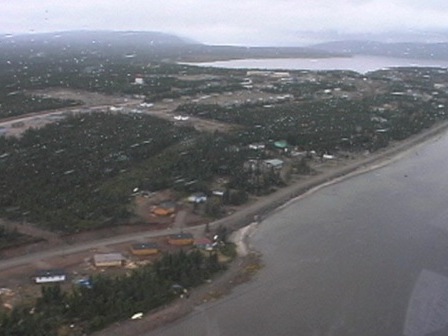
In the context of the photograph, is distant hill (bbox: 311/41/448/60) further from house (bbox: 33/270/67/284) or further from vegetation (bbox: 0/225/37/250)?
house (bbox: 33/270/67/284)

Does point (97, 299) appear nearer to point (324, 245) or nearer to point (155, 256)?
point (155, 256)

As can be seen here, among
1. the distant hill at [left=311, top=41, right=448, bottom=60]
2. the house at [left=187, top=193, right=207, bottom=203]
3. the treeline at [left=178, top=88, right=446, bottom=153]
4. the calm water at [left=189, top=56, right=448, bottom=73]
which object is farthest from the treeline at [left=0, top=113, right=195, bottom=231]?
the distant hill at [left=311, top=41, right=448, bottom=60]

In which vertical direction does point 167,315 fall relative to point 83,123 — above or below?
below

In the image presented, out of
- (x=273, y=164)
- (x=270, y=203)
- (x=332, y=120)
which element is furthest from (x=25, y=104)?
(x=270, y=203)

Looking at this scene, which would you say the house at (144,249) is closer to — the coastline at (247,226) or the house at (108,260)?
the house at (108,260)

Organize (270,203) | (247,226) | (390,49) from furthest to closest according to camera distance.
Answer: (390,49) → (270,203) → (247,226)

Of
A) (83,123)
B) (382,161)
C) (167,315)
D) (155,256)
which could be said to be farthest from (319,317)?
(83,123)

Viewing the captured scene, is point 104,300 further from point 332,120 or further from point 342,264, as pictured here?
point 332,120
